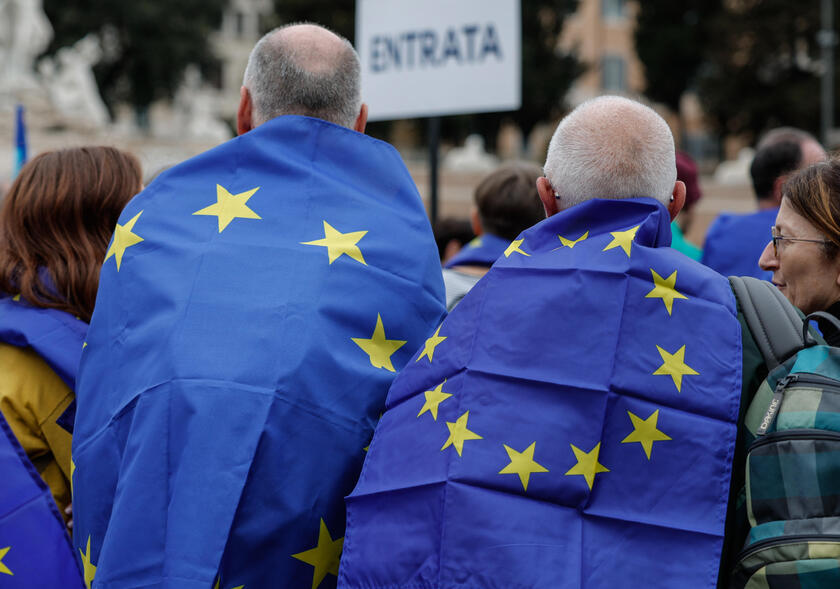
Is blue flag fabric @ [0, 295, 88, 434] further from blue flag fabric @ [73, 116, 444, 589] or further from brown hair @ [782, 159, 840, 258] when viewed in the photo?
brown hair @ [782, 159, 840, 258]

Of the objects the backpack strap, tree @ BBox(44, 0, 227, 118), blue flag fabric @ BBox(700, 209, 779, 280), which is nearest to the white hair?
the backpack strap

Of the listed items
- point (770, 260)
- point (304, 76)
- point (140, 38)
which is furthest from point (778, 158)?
point (140, 38)

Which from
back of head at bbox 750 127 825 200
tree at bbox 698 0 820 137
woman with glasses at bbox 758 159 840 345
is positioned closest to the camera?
woman with glasses at bbox 758 159 840 345

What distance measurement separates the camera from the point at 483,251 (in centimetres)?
410

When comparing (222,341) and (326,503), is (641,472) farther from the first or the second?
(222,341)

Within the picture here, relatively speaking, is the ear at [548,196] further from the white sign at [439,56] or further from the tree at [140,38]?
the tree at [140,38]

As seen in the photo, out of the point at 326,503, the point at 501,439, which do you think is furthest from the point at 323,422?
the point at 501,439

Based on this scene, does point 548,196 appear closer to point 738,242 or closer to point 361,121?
point 361,121

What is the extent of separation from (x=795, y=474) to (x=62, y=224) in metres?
2.06

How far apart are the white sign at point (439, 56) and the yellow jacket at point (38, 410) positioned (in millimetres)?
2522

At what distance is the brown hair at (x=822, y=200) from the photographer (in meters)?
2.36

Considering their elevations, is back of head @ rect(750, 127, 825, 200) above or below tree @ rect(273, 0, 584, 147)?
above

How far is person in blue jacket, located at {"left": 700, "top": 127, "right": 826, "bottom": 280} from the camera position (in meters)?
4.26

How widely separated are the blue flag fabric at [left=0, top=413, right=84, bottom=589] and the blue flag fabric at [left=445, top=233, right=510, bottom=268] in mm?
1863
